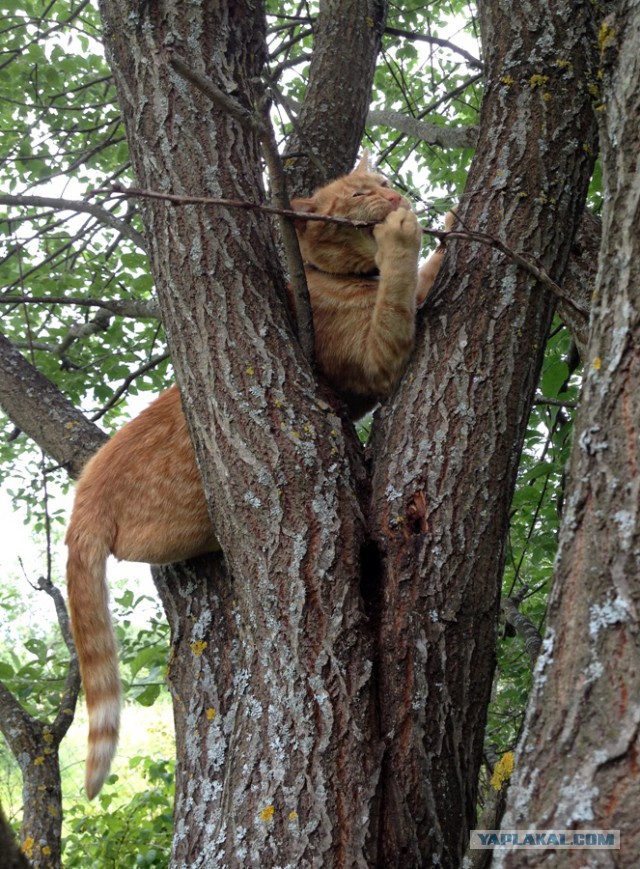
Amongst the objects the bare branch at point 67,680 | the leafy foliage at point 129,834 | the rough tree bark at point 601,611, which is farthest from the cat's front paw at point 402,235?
the leafy foliage at point 129,834

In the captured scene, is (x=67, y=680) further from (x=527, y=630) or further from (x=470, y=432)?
(x=470, y=432)

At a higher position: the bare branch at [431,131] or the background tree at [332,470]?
the bare branch at [431,131]

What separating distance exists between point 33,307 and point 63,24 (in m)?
1.57

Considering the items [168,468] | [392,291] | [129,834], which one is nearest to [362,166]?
[392,291]

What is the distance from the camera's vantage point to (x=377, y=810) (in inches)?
61.8

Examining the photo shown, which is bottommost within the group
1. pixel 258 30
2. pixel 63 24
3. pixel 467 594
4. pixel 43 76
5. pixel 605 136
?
pixel 467 594

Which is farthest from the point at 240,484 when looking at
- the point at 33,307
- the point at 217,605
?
the point at 33,307

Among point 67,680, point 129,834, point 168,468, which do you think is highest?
point 168,468

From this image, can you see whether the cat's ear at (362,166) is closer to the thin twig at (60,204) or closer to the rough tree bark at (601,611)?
the thin twig at (60,204)

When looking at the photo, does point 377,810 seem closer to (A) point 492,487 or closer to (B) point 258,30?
(A) point 492,487

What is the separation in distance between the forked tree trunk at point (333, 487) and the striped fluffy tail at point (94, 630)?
0.34 meters

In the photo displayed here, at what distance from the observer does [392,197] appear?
2926 mm

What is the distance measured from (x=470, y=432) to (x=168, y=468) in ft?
3.69

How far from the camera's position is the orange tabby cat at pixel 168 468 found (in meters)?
2.37
